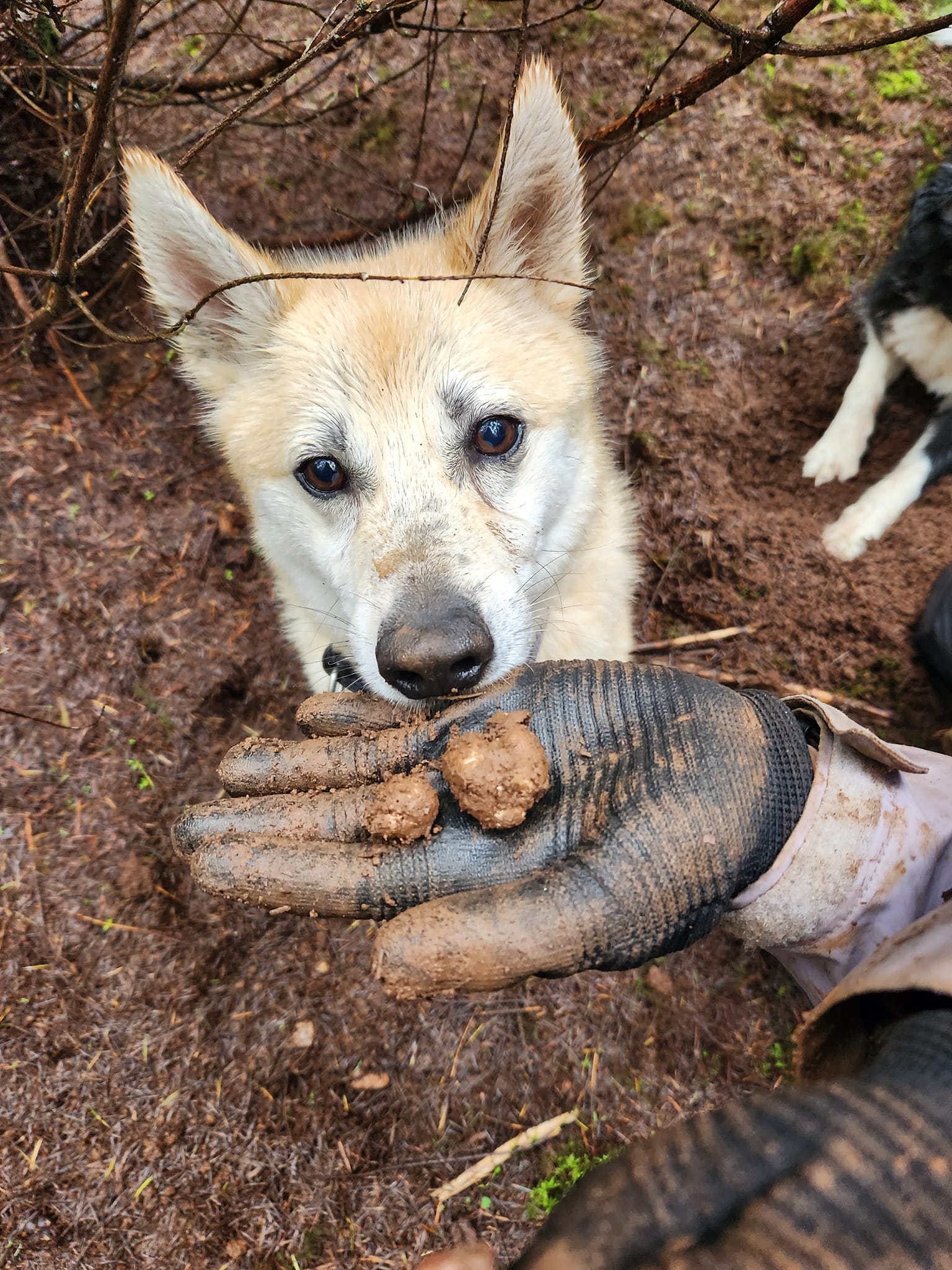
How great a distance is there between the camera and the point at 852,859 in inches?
68.3

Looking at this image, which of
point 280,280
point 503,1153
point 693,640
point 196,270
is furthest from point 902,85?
point 503,1153

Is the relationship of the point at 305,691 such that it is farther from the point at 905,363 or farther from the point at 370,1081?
the point at 905,363

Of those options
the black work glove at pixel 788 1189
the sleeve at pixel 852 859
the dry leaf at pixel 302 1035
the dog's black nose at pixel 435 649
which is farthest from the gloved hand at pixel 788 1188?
the dry leaf at pixel 302 1035

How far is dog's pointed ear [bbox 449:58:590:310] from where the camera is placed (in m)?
1.72

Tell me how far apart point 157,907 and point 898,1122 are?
2521mm

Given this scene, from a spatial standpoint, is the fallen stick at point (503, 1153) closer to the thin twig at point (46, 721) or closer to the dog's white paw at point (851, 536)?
the thin twig at point (46, 721)

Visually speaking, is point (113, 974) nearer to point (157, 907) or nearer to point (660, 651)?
point (157, 907)

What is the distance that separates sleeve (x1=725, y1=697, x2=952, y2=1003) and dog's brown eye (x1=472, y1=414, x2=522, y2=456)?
106 centimetres

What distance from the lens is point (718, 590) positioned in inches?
124

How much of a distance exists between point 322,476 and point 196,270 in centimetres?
68

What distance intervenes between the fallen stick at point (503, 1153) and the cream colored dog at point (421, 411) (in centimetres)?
170

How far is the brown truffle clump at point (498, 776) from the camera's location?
149 centimetres

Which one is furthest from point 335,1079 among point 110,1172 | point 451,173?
point 451,173

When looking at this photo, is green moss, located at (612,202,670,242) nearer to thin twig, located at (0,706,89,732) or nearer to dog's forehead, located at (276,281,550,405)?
dog's forehead, located at (276,281,550,405)
